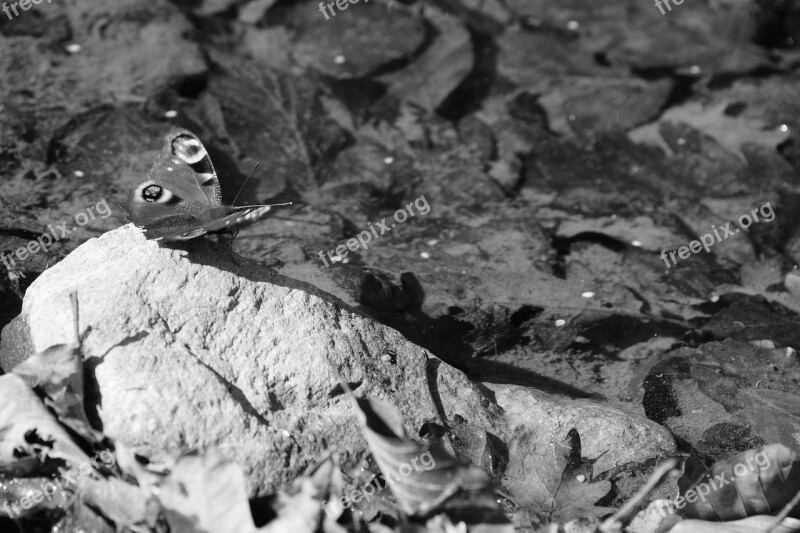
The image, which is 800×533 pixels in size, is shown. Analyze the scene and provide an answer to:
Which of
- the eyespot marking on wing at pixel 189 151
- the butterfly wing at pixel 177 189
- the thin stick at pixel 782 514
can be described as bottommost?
the thin stick at pixel 782 514

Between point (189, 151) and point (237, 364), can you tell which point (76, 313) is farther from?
point (189, 151)

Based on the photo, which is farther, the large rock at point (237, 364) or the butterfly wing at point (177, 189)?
the butterfly wing at point (177, 189)

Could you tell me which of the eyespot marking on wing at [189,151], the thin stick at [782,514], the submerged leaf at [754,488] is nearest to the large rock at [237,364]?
the eyespot marking on wing at [189,151]

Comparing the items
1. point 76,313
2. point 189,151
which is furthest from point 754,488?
point 189,151

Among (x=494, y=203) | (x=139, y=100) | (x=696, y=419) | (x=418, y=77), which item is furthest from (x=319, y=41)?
(x=696, y=419)

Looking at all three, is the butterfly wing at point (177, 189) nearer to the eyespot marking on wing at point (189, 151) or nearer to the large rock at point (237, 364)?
the eyespot marking on wing at point (189, 151)

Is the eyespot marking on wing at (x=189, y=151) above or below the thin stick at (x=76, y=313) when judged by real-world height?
above

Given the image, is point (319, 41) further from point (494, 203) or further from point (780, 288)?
point (780, 288)

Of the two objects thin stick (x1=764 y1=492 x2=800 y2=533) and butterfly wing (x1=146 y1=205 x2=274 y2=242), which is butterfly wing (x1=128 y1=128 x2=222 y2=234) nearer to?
butterfly wing (x1=146 y1=205 x2=274 y2=242)
